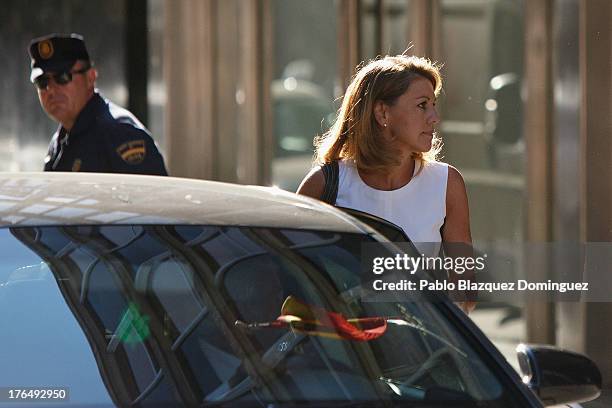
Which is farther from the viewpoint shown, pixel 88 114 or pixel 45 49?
pixel 45 49

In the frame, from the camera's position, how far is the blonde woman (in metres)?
4.29

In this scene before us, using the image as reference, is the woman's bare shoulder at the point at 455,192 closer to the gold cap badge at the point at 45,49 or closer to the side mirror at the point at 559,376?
the side mirror at the point at 559,376

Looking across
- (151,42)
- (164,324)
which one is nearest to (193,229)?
(164,324)

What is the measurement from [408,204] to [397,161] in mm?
153

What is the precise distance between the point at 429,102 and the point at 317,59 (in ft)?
17.0

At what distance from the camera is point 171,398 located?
2.81m

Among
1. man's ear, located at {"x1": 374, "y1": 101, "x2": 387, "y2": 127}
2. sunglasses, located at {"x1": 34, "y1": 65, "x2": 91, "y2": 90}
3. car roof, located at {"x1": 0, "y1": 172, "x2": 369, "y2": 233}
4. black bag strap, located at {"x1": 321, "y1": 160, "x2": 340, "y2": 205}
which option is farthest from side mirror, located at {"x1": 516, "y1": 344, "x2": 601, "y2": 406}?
sunglasses, located at {"x1": 34, "y1": 65, "x2": 91, "y2": 90}

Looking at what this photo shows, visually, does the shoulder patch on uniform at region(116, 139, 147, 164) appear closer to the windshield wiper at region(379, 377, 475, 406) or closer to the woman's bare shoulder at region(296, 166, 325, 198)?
the woman's bare shoulder at region(296, 166, 325, 198)

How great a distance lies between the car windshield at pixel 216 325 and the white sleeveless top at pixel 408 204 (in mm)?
972

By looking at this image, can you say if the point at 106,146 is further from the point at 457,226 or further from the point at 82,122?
the point at 457,226

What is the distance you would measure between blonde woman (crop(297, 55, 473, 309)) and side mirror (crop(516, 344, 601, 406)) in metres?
0.88

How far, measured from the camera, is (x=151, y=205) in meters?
3.24

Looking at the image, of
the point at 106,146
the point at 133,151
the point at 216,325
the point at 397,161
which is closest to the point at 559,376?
the point at 216,325

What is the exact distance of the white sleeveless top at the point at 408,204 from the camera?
4.28m
